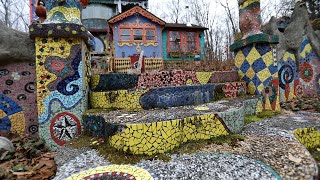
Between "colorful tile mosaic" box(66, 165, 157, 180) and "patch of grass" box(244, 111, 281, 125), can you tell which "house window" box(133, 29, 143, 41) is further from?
"colorful tile mosaic" box(66, 165, 157, 180)

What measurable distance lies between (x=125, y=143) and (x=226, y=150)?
1456mm

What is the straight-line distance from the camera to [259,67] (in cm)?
593

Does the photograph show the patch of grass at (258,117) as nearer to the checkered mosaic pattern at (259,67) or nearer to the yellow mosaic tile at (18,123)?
the checkered mosaic pattern at (259,67)

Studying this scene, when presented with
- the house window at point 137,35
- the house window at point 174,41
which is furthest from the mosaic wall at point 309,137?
the house window at point 174,41

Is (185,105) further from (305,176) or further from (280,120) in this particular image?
(305,176)

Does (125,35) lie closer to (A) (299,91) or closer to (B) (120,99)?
(B) (120,99)

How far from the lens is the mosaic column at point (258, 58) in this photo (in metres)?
5.86

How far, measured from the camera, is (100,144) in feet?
10.8

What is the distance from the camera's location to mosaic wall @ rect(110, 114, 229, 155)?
113 inches

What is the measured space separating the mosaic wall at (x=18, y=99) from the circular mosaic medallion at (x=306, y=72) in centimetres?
865

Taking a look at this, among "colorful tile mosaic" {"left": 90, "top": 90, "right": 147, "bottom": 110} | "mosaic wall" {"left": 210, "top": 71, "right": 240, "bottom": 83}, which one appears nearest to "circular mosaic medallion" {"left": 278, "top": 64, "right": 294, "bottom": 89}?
"mosaic wall" {"left": 210, "top": 71, "right": 240, "bottom": 83}

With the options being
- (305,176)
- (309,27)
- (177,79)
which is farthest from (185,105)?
(309,27)

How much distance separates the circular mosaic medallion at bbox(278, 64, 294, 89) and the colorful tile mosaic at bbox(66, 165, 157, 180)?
6.50 m

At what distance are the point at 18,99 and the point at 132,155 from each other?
3116mm
